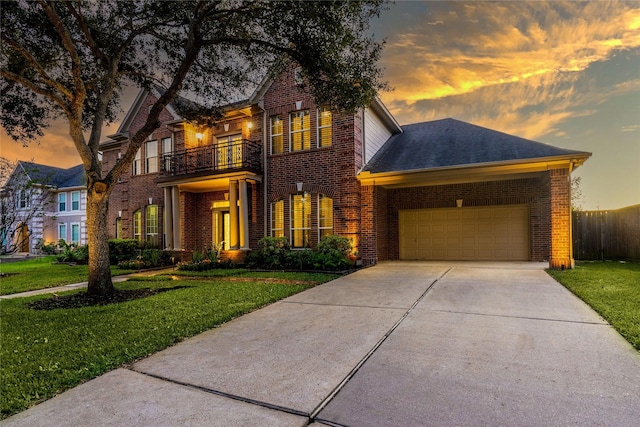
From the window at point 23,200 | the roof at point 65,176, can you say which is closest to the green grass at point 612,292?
the window at point 23,200

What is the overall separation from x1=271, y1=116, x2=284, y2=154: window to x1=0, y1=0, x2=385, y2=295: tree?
316cm

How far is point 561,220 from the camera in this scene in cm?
946

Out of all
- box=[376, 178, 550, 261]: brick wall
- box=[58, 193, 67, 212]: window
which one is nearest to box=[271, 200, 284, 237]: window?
box=[376, 178, 550, 261]: brick wall

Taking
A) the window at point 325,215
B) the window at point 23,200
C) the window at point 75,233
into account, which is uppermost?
the window at point 23,200

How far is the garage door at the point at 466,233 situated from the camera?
41.3ft

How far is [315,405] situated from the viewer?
264 cm

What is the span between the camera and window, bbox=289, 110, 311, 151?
1286cm

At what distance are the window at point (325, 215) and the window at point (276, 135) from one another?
2.79 m

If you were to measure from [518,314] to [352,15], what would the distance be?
6846mm

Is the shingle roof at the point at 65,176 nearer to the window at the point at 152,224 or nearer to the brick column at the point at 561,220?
the window at the point at 152,224

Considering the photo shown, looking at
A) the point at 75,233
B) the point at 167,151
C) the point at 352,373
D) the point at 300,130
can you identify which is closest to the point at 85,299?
the point at 352,373

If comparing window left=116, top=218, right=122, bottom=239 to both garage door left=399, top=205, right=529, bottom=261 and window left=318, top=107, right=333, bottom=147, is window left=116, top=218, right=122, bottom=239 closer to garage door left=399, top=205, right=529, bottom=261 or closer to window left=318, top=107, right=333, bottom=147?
window left=318, top=107, right=333, bottom=147

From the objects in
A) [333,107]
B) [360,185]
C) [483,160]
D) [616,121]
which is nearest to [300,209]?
[360,185]

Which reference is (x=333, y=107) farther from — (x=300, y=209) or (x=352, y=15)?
(x=300, y=209)
